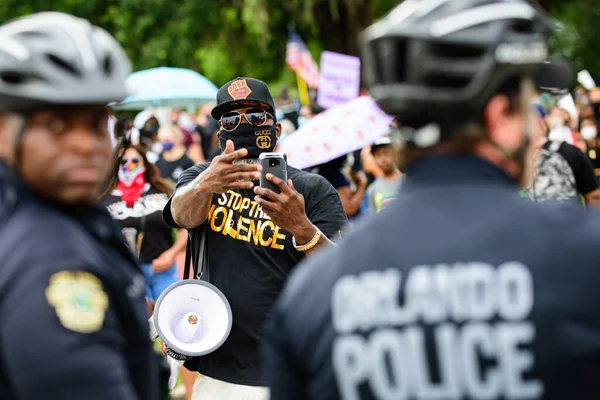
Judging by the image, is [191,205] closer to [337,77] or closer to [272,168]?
[272,168]

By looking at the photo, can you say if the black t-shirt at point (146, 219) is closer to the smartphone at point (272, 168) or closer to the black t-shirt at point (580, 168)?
the black t-shirt at point (580, 168)

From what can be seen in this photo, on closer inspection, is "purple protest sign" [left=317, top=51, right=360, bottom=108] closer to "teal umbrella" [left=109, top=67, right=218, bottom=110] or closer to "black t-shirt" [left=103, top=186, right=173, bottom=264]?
"teal umbrella" [left=109, top=67, right=218, bottom=110]

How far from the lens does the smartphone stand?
15.8 ft

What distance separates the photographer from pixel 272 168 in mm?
4820

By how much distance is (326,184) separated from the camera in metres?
5.08

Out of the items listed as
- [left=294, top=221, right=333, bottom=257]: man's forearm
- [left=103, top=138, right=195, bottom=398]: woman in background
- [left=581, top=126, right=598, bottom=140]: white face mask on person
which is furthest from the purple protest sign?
[left=294, top=221, right=333, bottom=257]: man's forearm

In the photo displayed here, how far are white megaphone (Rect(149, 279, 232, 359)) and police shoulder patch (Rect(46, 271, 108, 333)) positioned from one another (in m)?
2.76

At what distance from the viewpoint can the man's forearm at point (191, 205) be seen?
495 centimetres

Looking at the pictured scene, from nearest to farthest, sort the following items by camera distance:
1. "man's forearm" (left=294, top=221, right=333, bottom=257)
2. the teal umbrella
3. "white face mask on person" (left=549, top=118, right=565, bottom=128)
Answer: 1. "man's forearm" (left=294, top=221, right=333, bottom=257)
2. "white face mask on person" (left=549, top=118, right=565, bottom=128)
3. the teal umbrella

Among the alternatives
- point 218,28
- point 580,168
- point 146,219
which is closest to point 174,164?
point 146,219

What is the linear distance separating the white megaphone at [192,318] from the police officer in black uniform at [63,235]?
96.2 inches

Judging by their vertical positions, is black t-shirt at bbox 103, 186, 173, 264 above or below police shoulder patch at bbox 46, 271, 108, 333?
below

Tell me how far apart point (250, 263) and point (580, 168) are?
14.2 feet

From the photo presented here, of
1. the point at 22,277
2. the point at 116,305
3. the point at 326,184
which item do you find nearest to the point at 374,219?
the point at 116,305
